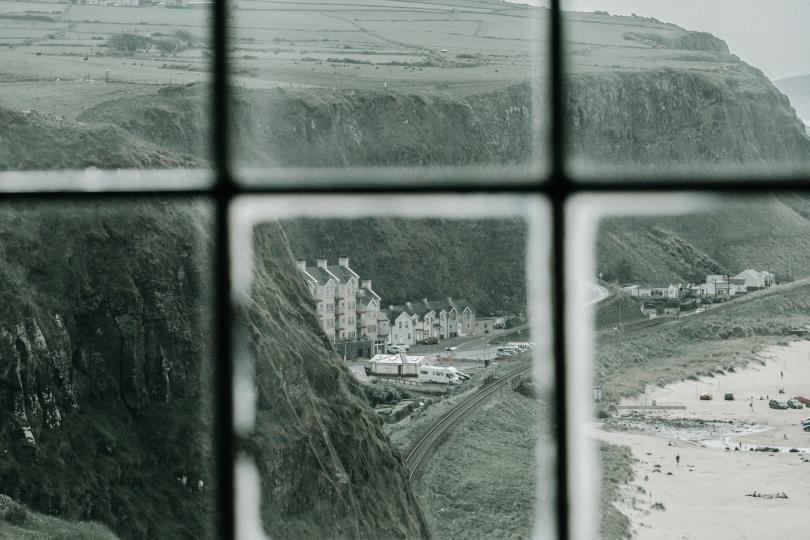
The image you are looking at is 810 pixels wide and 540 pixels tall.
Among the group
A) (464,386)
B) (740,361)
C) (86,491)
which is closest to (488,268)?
(464,386)

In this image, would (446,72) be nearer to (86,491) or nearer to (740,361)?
(740,361)

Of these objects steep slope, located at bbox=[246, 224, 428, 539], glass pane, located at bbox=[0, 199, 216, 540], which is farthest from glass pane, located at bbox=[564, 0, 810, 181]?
glass pane, located at bbox=[0, 199, 216, 540]

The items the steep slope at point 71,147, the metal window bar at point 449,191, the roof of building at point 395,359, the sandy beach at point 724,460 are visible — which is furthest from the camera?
the roof of building at point 395,359

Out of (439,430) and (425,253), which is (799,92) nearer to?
(425,253)

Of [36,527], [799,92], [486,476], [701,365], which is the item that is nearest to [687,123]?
[799,92]

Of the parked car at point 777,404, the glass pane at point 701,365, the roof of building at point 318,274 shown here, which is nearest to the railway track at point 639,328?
the glass pane at point 701,365

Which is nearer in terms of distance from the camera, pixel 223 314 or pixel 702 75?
pixel 223 314

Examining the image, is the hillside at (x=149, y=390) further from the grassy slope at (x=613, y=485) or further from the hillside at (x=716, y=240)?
the hillside at (x=716, y=240)
